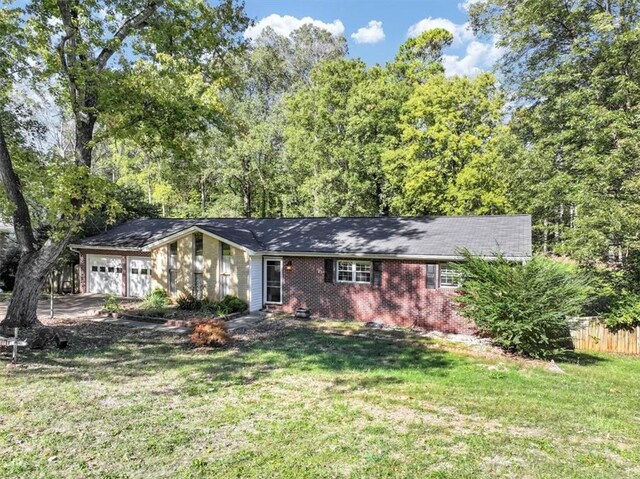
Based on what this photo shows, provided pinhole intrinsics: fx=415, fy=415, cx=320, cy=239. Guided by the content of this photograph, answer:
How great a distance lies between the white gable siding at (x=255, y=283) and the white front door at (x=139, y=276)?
6263 millimetres

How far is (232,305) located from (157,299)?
3.50m

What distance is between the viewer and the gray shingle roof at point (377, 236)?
49.8 feet

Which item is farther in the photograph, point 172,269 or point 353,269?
point 172,269

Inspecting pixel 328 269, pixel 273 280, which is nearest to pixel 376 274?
pixel 328 269

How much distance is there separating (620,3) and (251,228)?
62.0ft

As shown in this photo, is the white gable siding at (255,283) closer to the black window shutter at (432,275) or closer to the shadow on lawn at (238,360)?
the shadow on lawn at (238,360)

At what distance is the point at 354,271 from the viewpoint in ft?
54.4

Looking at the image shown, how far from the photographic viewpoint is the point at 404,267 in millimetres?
15633

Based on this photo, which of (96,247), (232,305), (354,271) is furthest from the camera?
(96,247)

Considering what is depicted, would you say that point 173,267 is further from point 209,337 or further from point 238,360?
point 238,360

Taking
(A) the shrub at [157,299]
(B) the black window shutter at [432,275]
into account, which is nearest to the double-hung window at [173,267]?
(A) the shrub at [157,299]

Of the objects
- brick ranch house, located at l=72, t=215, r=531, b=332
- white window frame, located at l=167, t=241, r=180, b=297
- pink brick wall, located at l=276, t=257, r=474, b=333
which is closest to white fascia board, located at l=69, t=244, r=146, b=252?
brick ranch house, located at l=72, t=215, r=531, b=332

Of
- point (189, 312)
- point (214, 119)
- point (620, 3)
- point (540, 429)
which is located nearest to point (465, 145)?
point (620, 3)

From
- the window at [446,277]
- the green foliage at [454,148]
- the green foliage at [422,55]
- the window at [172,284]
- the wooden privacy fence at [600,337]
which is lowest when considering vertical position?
the wooden privacy fence at [600,337]
